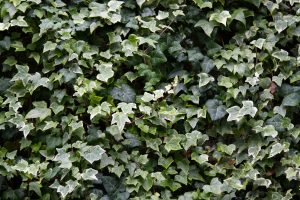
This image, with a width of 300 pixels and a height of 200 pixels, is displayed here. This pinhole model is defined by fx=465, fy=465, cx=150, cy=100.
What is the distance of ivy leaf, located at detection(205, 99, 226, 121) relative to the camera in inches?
107

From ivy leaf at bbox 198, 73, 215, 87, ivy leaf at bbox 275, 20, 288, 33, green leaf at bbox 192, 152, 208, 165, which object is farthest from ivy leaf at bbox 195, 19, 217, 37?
green leaf at bbox 192, 152, 208, 165

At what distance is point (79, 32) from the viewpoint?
275cm

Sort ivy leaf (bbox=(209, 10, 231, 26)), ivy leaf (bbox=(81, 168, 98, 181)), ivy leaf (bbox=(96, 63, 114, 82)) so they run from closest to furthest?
ivy leaf (bbox=(81, 168, 98, 181)) → ivy leaf (bbox=(96, 63, 114, 82)) → ivy leaf (bbox=(209, 10, 231, 26))

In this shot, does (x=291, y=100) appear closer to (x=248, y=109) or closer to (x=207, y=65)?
(x=248, y=109)

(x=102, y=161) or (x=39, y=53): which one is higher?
(x=39, y=53)

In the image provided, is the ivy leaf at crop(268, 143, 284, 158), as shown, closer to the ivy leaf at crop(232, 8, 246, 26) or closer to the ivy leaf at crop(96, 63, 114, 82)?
the ivy leaf at crop(232, 8, 246, 26)

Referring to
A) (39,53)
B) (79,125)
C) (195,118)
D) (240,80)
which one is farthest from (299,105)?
(39,53)

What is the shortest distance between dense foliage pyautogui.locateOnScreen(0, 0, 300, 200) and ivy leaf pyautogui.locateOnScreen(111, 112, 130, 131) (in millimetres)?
17

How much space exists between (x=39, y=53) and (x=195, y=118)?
1.00m

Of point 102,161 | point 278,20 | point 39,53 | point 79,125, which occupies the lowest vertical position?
point 102,161

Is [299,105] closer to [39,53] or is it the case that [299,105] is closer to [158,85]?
[158,85]

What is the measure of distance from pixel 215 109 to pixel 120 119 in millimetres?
584

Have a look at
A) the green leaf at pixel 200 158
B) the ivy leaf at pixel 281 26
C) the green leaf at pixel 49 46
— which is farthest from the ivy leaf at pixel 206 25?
the green leaf at pixel 49 46

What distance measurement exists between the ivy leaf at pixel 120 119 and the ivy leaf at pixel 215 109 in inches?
20.3
